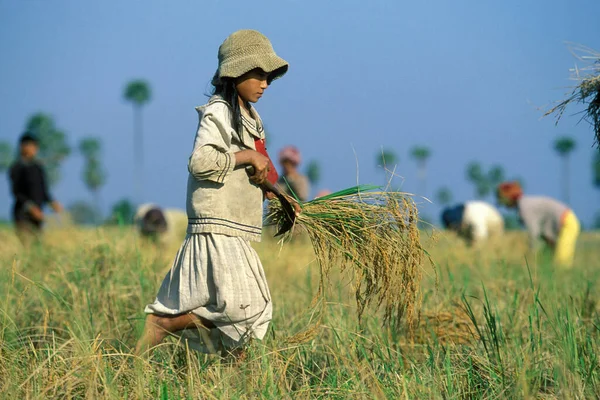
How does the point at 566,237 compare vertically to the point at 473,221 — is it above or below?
below

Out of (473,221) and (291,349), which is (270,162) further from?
(473,221)

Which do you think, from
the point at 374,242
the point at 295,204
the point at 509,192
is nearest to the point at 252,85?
the point at 295,204

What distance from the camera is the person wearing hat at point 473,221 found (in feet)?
37.4

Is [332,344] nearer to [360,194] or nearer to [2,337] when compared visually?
[360,194]

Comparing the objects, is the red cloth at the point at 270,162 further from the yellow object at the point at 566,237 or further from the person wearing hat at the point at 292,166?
the yellow object at the point at 566,237

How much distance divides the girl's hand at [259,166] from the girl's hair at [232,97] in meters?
0.16

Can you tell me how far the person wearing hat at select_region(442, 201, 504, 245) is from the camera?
11.4 meters

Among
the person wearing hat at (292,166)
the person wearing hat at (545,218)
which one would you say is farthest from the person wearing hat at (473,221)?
the person wearing hat at (292,166)

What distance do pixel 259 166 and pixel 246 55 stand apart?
1.70 feet

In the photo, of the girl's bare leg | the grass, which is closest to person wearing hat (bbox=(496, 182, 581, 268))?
the grass

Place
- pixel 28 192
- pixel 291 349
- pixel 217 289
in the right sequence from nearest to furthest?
1. pixel 217 289
2. pixel 291 349
3. pixel 28 192

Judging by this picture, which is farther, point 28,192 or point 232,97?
point 28,192

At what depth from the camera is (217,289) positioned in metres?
3.38

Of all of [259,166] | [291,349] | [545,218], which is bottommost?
[291,349]
